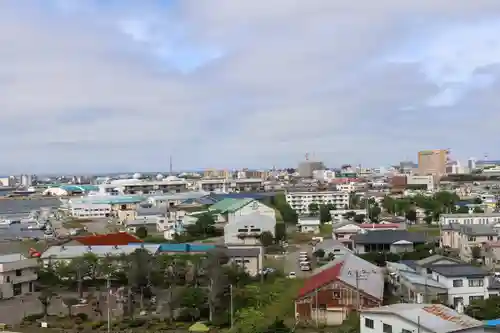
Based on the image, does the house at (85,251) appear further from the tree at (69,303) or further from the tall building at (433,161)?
the tall building at (433,161)

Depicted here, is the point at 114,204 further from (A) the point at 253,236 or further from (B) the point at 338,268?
(B) the point at 338,268

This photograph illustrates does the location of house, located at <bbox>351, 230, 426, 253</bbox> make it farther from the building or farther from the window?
the building

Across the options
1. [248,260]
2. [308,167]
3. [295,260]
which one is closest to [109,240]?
[248,260]

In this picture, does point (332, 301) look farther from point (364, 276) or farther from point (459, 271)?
point (459, 271)

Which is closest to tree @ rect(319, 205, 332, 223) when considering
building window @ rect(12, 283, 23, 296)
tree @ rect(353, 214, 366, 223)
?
tree @ rect(353, 214, 366, 223)

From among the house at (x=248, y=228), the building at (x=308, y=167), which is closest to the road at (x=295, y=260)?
the house at (x=248, y=228)

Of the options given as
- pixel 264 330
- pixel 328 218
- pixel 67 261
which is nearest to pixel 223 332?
pixel 264 330
